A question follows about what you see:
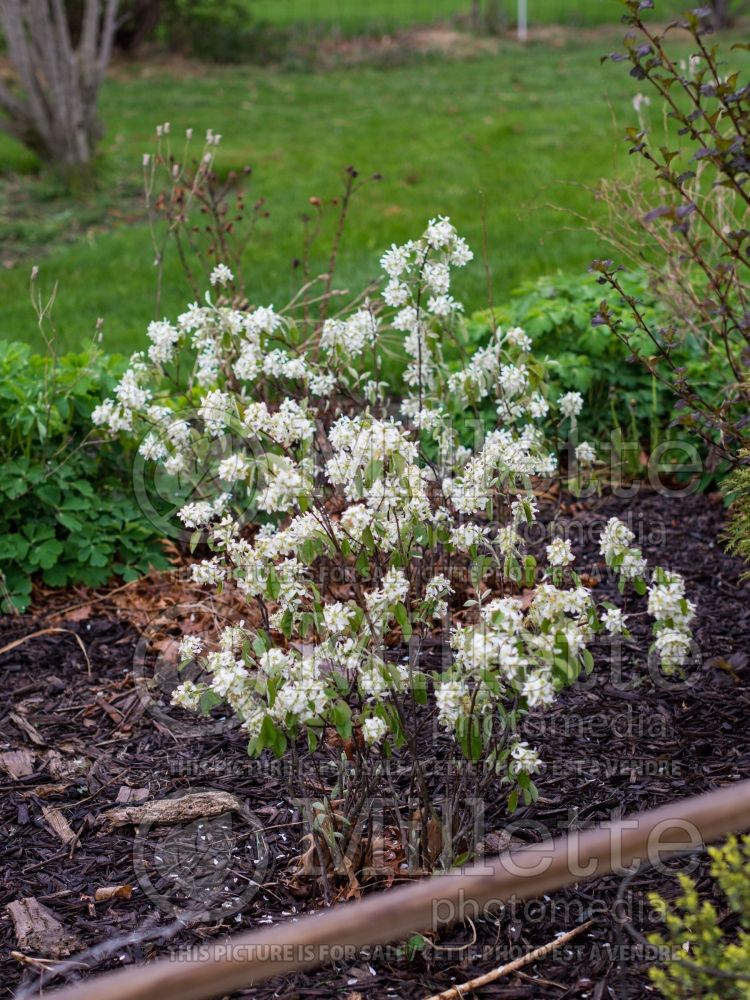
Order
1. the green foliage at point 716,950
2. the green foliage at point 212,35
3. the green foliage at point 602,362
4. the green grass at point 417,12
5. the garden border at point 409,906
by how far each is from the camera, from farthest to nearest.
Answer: the green grass at point 417,12
the green foliage at point 212,35
the green foliage at point 602,362
the green foliage at point 716,950
the garden border at point 409,906

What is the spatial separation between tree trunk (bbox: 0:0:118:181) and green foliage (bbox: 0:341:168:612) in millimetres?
5972

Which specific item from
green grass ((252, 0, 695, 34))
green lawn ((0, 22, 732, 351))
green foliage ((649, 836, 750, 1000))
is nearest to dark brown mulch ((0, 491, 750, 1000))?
green foliage ((649, 836, 750, 1000))

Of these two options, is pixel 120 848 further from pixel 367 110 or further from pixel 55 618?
pixel 367 110

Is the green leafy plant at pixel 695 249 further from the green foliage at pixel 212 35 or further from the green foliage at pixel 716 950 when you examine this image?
the green foliage at pixel 212 35

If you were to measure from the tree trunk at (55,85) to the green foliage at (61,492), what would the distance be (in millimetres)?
5972

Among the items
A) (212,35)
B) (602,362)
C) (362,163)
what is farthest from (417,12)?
(602,362)

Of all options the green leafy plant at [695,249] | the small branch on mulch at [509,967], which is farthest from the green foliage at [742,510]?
the small branch on mulch at [509,967]

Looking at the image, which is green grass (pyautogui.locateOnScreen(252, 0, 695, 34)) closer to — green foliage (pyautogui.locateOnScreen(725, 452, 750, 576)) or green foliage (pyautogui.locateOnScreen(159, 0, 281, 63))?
green foliage (pyautogui.locateOnScreen(159, 0, 281, 63))

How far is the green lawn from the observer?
24.0 ft

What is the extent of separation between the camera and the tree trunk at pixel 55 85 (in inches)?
A: 366

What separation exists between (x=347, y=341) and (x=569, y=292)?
2.31 metres

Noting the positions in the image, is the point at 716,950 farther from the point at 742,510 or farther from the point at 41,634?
the point at 41,634

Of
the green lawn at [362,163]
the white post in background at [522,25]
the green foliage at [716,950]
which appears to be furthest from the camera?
the white post in background at [522,25]

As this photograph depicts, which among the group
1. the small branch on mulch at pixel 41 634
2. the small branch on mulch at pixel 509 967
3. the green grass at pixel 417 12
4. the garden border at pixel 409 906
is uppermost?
the green grass at pixel 417 12
